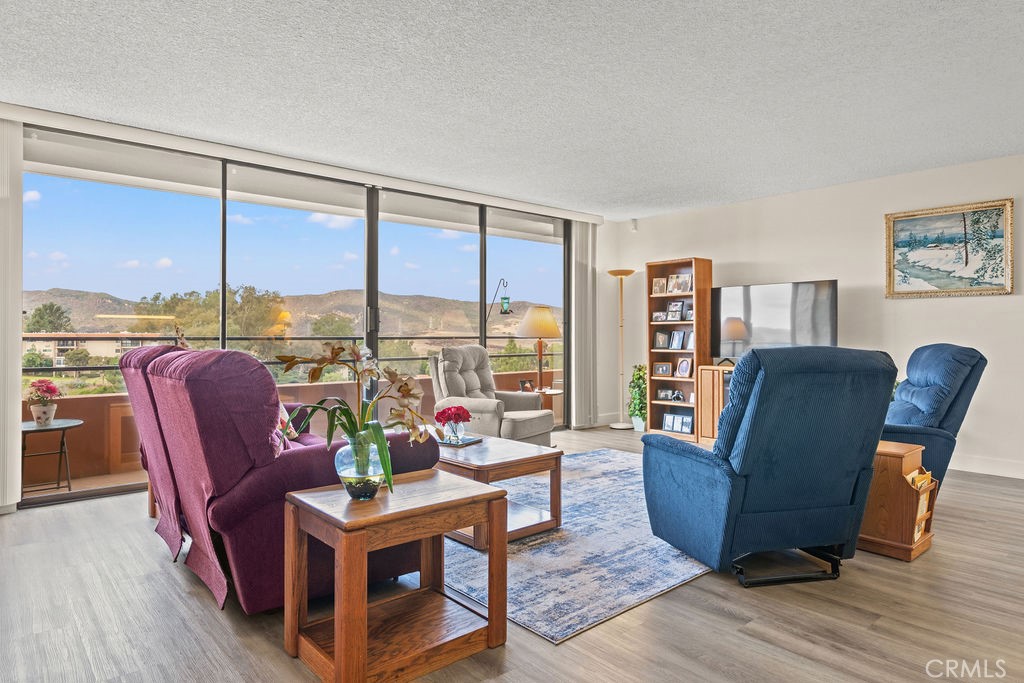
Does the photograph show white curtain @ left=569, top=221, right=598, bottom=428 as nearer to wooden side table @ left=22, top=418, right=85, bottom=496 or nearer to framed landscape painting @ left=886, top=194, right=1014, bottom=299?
framed landscape painting @ left=886, top=194, right=1014, bottom=299

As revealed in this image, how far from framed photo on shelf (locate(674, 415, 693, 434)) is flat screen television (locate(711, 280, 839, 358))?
78cm

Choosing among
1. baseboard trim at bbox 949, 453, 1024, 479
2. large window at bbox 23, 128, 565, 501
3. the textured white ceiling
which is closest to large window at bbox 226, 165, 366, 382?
large window at bbox 23, 128, 565, 501

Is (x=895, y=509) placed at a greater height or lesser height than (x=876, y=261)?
lesser

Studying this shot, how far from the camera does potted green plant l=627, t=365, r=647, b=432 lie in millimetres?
7172

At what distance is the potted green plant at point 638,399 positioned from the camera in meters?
7.17

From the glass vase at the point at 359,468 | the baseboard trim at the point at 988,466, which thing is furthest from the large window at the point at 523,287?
the glass vase at the point at 359,468

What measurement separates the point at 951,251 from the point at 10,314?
7.06 m

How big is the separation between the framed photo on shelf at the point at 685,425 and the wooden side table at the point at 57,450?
18.1ft

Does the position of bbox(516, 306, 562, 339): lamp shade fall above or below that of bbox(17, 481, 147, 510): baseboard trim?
above

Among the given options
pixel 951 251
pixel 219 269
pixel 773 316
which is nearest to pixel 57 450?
pixel 219 269

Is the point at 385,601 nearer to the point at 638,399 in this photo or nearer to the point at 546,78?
the point at 546,78

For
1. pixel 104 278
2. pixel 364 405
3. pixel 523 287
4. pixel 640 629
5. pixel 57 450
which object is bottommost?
pixel 640 629

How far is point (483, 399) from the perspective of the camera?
505cm

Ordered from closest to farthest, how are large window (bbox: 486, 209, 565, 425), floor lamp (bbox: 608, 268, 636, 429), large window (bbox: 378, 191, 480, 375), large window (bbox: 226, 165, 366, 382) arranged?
large window (bbox: 226, 165, 366, 382)
large window (bbox: 378, 191, 480, 375)
large window (bbox: 486, 209, 565, 425)
floor lamp (bbox: 608, 268, 636, 429)
